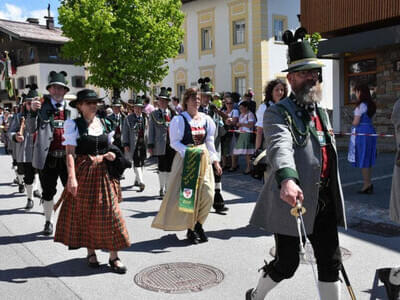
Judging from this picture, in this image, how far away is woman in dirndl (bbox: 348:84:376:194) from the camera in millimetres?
8391

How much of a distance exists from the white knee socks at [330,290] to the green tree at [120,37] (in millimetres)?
21733

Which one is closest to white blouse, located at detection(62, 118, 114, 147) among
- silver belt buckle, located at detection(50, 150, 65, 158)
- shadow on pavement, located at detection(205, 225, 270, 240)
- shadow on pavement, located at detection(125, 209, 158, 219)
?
silver belt buckle, located at detection(50, 150, 65, 158)

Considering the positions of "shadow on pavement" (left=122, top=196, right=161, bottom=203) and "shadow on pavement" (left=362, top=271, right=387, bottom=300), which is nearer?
"shadow on pavement" (left=362, top=271, right=387, bottom=300)

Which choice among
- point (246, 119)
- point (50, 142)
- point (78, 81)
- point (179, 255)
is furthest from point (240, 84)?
point (78, 81)

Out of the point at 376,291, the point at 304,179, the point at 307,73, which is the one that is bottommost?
the point at 376,291

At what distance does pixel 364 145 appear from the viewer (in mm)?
8508

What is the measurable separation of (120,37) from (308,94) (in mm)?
21871

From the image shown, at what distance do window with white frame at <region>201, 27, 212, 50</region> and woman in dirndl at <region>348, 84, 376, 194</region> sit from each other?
2023 centimetres

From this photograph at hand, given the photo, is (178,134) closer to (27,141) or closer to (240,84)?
(27,141)

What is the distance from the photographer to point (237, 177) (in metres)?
11.4

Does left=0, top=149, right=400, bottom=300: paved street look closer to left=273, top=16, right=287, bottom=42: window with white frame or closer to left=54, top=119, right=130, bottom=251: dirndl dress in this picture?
left=54, top=119, right=130, bottom=251: dirndl dress

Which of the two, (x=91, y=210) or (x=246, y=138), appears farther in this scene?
(x=246, y=138)

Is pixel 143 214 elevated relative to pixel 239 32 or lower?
lower

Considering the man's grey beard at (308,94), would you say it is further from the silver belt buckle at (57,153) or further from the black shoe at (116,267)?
the silver belt buckle at (57,153)
